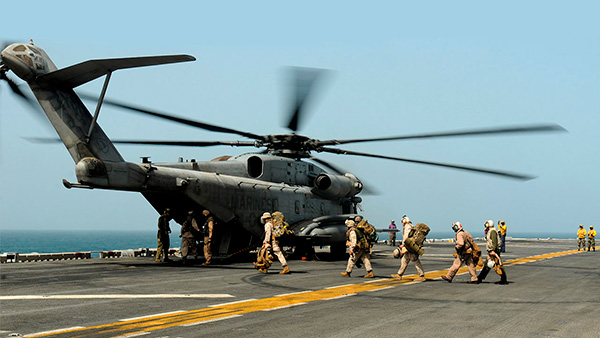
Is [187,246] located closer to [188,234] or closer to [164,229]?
[188,234]

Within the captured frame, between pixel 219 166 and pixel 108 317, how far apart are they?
44.2 ft

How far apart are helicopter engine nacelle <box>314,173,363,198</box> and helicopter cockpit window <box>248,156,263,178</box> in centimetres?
290

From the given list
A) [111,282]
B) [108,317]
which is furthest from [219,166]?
[108,317]

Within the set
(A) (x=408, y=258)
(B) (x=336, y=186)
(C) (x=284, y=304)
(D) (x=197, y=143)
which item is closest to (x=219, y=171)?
(D) (x=197, y=143)

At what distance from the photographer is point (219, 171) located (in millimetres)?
22344

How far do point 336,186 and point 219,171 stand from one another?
5.72 meters

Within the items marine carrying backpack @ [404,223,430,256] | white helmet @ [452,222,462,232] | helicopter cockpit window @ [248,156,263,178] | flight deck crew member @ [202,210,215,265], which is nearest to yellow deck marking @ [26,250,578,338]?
marine carrying backpack @ [404,223,430,256]

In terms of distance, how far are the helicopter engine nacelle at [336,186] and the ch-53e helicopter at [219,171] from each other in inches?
1.9

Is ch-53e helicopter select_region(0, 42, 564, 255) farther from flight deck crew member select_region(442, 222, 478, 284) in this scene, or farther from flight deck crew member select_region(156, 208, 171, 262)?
flight deck crew member select_region(442, 222, 478, 284)

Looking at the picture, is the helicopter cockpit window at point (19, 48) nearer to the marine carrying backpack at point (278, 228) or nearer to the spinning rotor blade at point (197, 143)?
the spinning rotor blade at point (197, 143)

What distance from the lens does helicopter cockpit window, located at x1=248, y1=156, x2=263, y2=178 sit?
23.9 metres

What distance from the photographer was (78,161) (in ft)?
55.6

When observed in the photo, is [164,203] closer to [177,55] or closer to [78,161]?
[78,161]

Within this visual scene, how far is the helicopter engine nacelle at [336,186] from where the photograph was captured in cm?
2533
